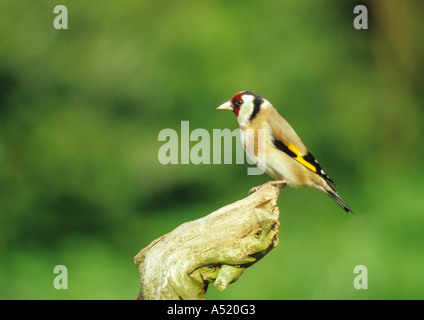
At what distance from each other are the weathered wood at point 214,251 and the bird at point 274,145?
2.86 ft

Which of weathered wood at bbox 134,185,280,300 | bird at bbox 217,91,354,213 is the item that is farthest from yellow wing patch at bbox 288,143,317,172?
weathered wood at bbox 134,185,280,300

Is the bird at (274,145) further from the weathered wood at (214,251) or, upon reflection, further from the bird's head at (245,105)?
the weathered wood at (214,251)

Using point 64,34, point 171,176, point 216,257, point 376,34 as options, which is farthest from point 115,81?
point 216,257

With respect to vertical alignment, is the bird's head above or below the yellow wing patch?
above

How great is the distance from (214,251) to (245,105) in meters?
1.36

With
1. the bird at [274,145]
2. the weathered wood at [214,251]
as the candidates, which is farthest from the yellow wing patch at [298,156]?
the weathered wood at [214,251]

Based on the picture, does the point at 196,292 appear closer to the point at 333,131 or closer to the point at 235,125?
the point at 235,125

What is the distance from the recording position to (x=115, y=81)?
23.8 feet

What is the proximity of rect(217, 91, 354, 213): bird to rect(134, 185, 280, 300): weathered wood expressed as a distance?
87 cm

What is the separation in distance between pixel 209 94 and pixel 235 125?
426 millimetres

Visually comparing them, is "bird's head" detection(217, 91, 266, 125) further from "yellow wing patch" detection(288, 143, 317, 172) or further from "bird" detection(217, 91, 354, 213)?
"yellow wing patch" detection(288, 143, 317, 172)

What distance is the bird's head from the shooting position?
15.4 ft

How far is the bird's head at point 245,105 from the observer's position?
4.69 m

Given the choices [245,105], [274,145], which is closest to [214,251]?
[274,145]
